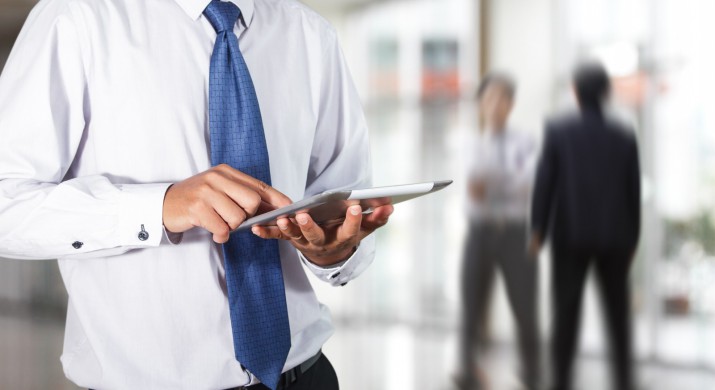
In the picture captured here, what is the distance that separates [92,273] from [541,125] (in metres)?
4.77

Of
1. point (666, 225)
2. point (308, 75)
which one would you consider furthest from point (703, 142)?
point (308, 75)

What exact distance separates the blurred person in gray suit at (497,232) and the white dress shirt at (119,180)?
13.6ft

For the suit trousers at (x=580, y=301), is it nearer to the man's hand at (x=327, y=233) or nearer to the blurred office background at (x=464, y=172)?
the blurred office background at (x=464, y=172)

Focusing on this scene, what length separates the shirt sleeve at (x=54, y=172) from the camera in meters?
0.90

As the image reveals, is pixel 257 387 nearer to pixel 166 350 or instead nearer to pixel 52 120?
pixel 166 350

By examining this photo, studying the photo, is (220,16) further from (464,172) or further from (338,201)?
(464,172)

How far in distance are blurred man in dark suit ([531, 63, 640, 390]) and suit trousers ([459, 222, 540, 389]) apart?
27 centimetres

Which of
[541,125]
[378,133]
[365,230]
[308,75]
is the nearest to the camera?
[365,230]

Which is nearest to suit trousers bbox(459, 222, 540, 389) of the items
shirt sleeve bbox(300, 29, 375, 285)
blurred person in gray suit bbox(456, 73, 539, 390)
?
blurred person in gray suit bbox(456, 73, 539, 390)

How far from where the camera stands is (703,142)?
4.56 meters

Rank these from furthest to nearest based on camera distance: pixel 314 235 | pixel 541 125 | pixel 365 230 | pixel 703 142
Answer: pixel 541 125
pixel 703 142
pixel 365 230
pixel 314 235

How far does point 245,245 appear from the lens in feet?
A: 3.44

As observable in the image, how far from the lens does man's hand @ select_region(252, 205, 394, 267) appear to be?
88cm

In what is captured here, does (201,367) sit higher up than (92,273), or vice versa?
(92,273)
